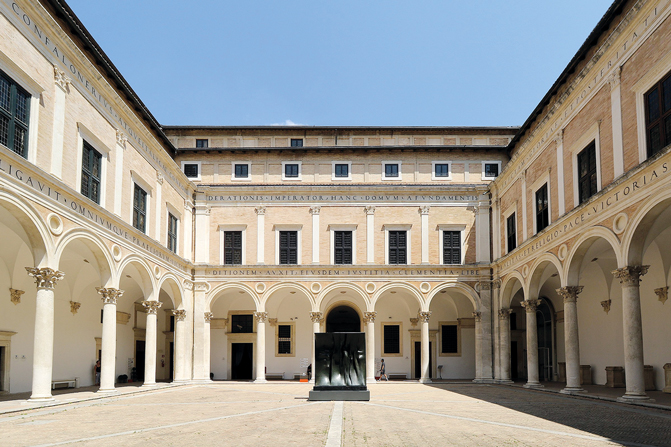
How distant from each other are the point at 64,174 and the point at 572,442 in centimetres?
1566

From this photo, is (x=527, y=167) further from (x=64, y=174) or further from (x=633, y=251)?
(x=64, y=174)

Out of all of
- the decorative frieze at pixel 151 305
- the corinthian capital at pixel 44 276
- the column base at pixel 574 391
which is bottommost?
the column base at pixel 574 391

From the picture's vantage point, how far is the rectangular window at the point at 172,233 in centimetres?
2988

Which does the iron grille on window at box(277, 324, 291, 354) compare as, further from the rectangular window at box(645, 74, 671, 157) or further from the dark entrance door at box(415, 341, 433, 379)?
the rectangular window at box(645, 74, 671, 157)

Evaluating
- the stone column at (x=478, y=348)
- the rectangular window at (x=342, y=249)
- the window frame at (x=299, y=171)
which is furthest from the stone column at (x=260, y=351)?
the stone column at (x=478, y=348)

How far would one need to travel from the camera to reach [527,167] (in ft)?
88.8

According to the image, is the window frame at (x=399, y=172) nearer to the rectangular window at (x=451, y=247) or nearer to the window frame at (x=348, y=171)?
the window frame at (x=348, y=171)

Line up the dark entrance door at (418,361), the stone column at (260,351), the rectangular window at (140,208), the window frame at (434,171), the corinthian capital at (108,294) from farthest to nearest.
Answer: the dark entrance door at (418,361) < the window frame at (434,171) < the stone column at (260,351) < the rectangular window at (140,208) < the corinthian capital at (108,294)

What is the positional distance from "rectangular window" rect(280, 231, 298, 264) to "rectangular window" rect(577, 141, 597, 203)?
53.4ft

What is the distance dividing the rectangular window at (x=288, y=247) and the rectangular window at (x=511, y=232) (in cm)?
1115

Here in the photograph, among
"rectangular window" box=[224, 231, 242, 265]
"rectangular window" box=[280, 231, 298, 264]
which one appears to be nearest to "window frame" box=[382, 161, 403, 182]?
"rectangular window" box=[280, 231, 298, 264]

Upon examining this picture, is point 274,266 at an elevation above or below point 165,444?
above

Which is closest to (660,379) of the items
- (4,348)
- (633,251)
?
(633,251)

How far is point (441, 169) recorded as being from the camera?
114 feet
